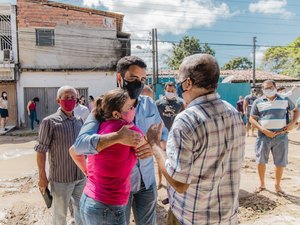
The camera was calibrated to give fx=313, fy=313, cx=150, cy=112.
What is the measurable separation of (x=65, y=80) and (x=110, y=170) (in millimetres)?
16580

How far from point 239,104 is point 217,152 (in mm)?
12595

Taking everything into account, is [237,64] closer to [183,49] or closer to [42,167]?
[183,49]

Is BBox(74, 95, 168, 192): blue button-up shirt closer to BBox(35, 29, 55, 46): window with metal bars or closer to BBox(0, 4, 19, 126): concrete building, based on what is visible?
BBox(0, 4, 19, 126): concrete building

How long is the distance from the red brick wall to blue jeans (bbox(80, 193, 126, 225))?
56.1 ft

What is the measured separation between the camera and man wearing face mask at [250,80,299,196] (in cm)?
516

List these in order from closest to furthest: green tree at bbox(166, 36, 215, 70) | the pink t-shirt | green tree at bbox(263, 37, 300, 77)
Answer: the pink t-shirt, green tree at bbox(263, 37, 300, 77), green tree at bbox(166, 36, 215, 70)

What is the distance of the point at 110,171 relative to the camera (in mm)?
2041

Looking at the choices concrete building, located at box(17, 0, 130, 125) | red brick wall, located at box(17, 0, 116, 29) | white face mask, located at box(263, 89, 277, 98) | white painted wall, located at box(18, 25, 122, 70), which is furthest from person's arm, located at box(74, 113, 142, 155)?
red brick wall, located at box(17, 0, 116, 29)

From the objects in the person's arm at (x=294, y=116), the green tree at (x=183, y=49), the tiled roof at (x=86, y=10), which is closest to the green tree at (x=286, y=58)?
the green tree at (x=183, y=49)

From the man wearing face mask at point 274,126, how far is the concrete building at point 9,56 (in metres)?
14.9

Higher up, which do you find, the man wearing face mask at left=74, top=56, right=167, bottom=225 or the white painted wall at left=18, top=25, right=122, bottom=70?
the white painted wall at left=18, top=25, right=122, bottom=70

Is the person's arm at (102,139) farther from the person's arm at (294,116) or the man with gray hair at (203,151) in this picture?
the person's arm at (294,116)

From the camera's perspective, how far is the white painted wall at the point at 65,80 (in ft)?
56.1

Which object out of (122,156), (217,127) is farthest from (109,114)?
(217,127)
